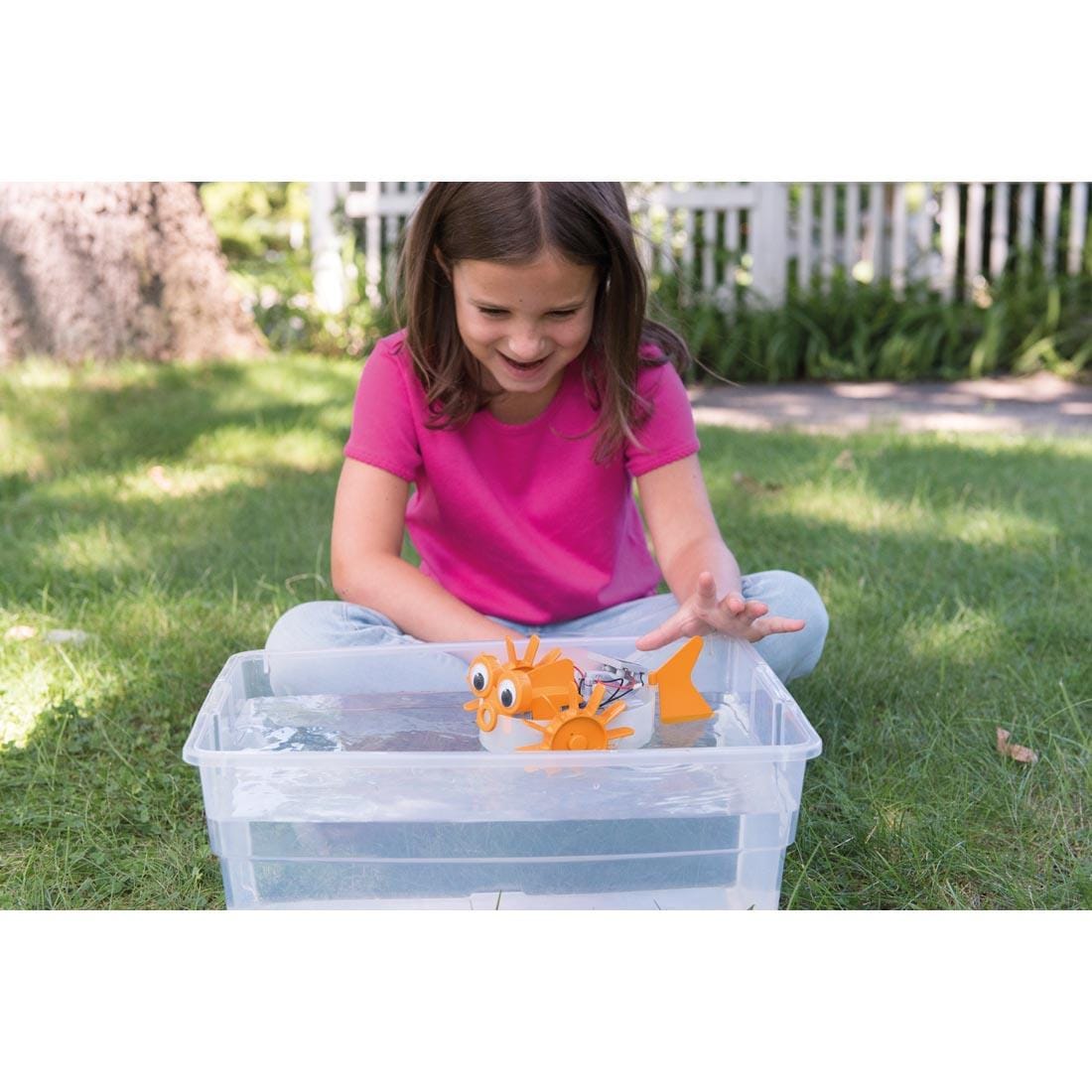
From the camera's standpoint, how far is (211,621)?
225 cm

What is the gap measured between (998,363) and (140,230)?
3.40 m

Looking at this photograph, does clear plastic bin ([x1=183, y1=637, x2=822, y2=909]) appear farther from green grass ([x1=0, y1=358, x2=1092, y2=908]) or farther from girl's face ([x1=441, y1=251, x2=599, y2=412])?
girl's face ([x1=441, y1=251, x2=599, y2=412])

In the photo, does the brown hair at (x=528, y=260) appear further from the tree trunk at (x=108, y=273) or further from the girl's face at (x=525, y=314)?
the tree trunk at (x=108, y=273)

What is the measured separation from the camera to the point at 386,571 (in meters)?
1.83

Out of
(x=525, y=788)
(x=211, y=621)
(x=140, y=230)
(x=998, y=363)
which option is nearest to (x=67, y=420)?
(x=140, y=230)

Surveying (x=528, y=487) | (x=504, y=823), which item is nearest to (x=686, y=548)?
(x=528, y=487)

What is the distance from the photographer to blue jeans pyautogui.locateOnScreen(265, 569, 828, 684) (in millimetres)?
1778

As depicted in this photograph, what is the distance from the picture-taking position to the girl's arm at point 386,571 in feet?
5.94

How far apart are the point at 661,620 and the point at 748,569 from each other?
0.69 meters

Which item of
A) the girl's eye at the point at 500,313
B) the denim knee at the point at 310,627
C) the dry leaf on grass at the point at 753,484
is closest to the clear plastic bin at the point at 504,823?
the denim knee at the point at 310,627

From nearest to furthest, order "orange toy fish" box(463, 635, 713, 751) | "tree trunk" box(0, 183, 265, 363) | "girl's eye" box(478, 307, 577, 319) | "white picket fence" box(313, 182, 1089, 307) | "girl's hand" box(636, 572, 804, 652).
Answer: "orange toy fish" box(463, 635, 713, 751) → "girl's hand" box(636, 572, 804, 652) → "girl's eye" box(478, 307, 577, 319) → "tree trunk" box(0, 183, 265, 363) → "white picket fence" box(313, 182, 1089, 307)

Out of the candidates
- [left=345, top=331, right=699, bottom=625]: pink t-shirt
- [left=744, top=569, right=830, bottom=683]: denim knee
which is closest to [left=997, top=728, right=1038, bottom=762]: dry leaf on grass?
[left=744, top=569, right=830, bottom=683]: denim knee

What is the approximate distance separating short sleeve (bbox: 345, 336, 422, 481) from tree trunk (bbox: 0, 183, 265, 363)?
2.85 meters
